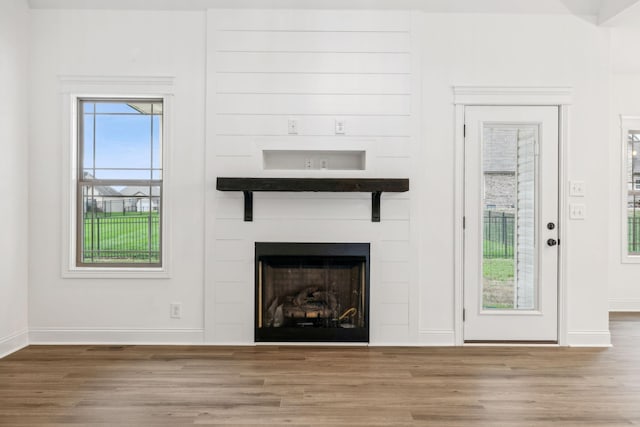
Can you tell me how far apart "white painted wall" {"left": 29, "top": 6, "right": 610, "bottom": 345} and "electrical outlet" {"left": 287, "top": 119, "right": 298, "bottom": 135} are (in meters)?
0.04

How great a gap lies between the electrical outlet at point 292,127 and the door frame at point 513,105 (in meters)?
1.28

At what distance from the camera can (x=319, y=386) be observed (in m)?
2.84

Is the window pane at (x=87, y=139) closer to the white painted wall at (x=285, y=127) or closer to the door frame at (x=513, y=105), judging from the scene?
the white painted wall at (x=285, y=127)

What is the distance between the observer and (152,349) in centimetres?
359

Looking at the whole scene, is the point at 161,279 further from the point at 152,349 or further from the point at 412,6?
the point at 412,6

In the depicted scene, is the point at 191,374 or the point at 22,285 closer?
the point at 191,374

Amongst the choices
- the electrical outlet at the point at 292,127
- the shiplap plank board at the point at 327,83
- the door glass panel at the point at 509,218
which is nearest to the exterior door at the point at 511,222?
the door glass panel at the point at 509,218

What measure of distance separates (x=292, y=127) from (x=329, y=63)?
0.59 metres

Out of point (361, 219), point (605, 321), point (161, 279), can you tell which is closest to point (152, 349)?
point (161, 279)

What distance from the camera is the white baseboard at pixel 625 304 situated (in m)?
5.05

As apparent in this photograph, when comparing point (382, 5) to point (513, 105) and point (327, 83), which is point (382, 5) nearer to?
point (327, 83)

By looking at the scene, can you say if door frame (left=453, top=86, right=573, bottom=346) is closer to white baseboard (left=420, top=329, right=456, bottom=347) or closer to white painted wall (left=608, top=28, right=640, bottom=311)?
white baseboard (left=420, top=329, right=456, bottom=347)

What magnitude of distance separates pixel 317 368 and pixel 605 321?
2.40m

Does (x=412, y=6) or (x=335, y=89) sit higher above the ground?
(x=412, y=6)
